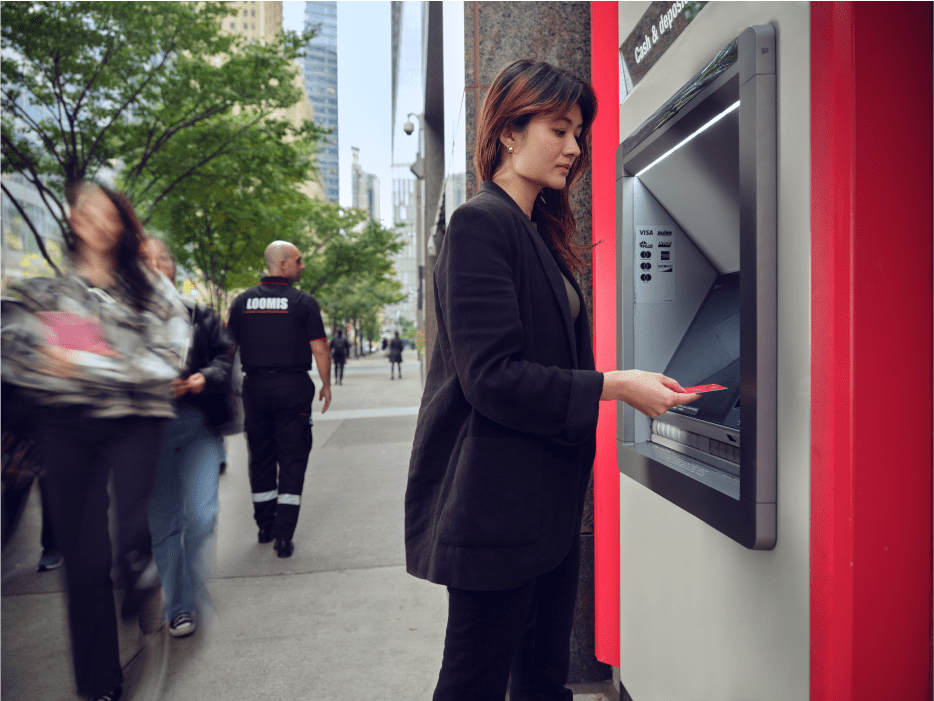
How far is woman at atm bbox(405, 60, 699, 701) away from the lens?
1131 mm

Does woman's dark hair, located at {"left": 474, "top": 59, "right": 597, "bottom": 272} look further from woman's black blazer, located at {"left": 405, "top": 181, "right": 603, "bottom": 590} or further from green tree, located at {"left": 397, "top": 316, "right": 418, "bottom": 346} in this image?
green tree, located at {"left": 397, "top": 316, "right": 418, "bottom": 346}

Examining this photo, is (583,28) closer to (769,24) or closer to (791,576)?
(769,24)

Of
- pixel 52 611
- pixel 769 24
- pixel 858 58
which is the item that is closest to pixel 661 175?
pixel 769 24

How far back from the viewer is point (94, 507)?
2.15 meters

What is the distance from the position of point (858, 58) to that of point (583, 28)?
1.66 meters

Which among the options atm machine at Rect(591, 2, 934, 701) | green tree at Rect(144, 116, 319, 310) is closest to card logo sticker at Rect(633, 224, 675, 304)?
atm machine at Rect(591, 2, 934, 701)

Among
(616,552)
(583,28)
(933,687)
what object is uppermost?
(583,28)

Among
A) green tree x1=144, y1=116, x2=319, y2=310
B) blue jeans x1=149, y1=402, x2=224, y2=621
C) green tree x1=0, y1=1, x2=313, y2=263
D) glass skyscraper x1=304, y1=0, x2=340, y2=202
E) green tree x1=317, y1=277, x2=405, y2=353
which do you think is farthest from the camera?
glass skyscraper x1=304, y1=0, x2=340, y2=202

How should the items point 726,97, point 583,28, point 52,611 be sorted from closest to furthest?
point 726,97
point 583,28
point 52,611

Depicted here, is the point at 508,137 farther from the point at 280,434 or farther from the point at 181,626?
the point at 280,434

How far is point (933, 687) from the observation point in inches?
39.4

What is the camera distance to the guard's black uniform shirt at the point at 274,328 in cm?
388

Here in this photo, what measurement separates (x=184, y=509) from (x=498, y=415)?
2270 mm

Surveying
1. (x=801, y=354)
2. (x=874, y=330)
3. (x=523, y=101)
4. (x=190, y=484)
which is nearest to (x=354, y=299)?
(x=190, y=484)
